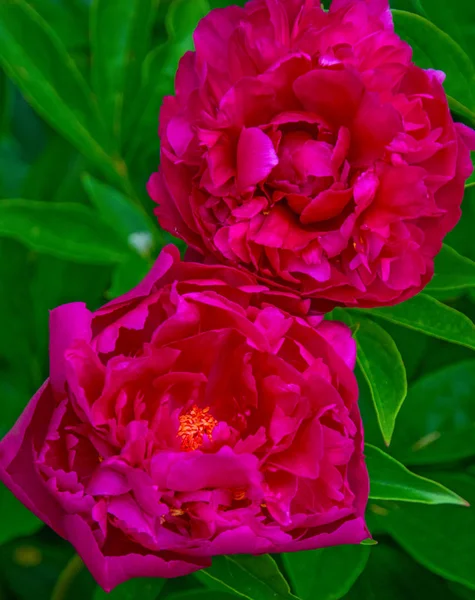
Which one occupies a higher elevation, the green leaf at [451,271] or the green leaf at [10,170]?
the green leaf at [10,170]

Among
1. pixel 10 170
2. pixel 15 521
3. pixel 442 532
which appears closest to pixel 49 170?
pixel 10 170

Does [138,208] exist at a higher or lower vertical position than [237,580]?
higher

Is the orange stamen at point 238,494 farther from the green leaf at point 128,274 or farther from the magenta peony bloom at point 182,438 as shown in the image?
the green leaf at point 128,274

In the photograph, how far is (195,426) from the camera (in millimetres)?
404

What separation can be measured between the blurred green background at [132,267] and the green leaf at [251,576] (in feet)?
0.22

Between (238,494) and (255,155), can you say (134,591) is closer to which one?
(238,494)

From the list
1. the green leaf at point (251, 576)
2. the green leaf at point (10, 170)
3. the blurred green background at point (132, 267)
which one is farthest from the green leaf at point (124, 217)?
the green leaf at point (251, 576)

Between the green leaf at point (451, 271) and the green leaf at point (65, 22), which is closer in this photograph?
→ the green leaf at point (451, 271)

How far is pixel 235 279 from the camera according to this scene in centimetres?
37

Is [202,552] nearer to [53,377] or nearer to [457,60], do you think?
[53,377]

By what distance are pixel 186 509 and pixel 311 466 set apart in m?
0.06

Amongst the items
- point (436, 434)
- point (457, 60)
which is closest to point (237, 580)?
point (436, 434)

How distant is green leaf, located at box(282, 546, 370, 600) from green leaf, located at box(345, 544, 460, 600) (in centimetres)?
8

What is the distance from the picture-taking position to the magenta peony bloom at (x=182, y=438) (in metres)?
0.34
